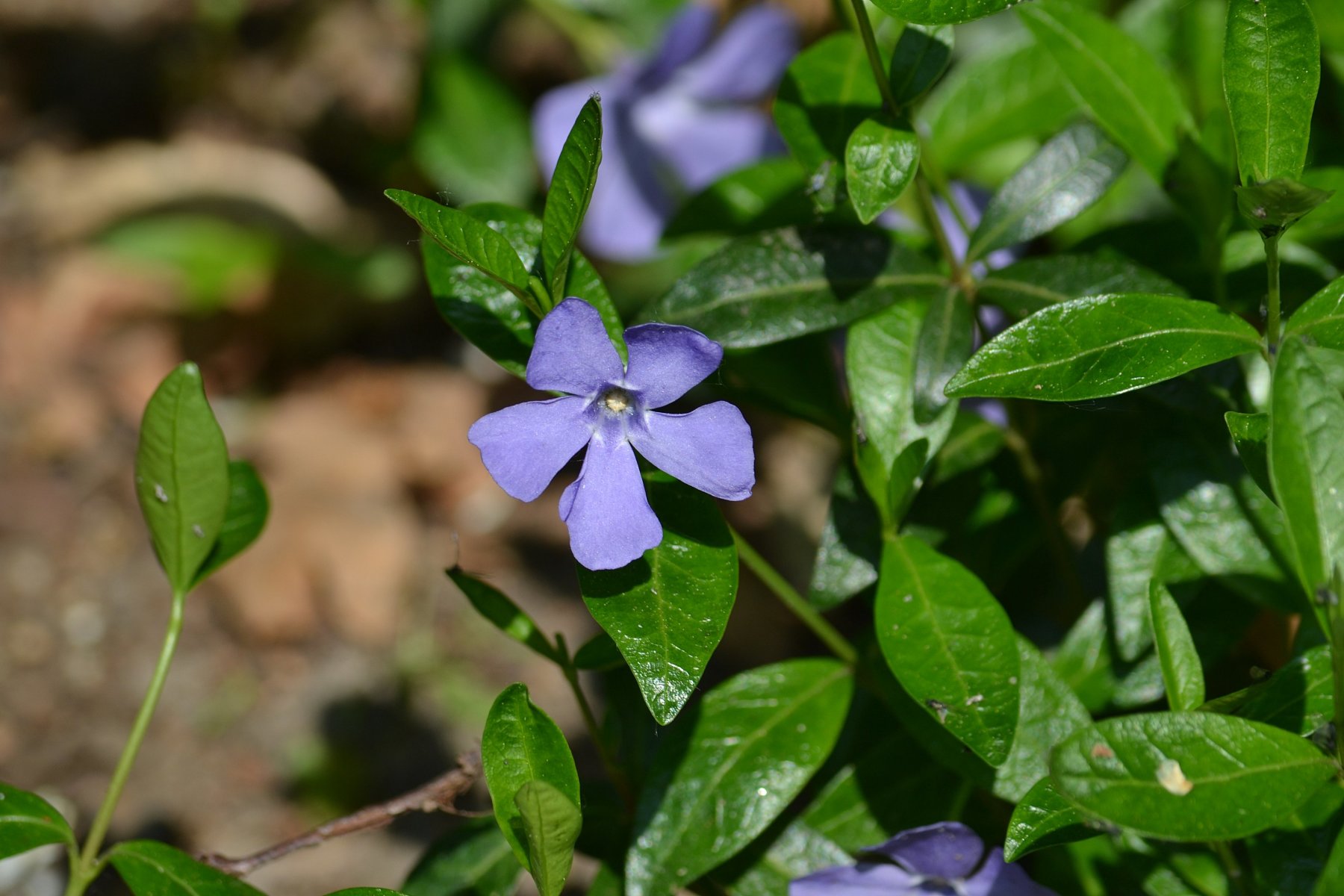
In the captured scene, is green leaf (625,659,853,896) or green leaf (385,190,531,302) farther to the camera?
green leaf (625,659,853,896)

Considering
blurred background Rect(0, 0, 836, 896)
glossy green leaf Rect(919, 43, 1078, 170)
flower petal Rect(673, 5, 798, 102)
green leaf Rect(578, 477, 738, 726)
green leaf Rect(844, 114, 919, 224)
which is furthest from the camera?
blurred background Rect(0, 0, 836, 896)

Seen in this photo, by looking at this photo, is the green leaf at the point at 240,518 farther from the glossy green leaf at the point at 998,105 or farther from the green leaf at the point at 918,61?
the glossy green leaf at the point at 998,105

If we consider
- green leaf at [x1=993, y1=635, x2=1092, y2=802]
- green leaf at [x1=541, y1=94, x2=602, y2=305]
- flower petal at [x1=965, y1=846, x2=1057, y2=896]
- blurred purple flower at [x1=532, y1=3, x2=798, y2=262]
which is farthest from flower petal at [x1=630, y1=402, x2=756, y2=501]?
blurred purple flower at [x1=532, y1=3, x2=798, y2=262]

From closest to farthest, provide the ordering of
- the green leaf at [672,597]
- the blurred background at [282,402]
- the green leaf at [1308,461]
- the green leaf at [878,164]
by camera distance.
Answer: the green leaf at [1308,461] → the green leaf at [672,597] → the green leaf at [878,164] → the blurred background at [282,402]

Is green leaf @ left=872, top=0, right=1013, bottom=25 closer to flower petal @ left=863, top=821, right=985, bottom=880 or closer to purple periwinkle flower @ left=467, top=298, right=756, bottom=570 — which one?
purple periwinkle flower @ left=467, top=298, right=756, bottom=570

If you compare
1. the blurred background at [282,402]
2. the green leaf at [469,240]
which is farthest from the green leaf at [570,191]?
the blurred background at [282,402]

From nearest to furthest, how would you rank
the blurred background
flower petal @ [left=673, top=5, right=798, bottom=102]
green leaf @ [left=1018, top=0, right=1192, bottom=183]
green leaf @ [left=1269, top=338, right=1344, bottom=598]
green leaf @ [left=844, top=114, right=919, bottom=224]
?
green leaf @ [left=1269, top=338, right=1344, bottom=598]
green leaf @ [left=844, top=114, right=919, bottom=224]
green leaf @ [left=1018, top=0, right=1192, bottom=183]
flower petal @ [left=673, top=5, right=798, bottom=102]
the blurred background
